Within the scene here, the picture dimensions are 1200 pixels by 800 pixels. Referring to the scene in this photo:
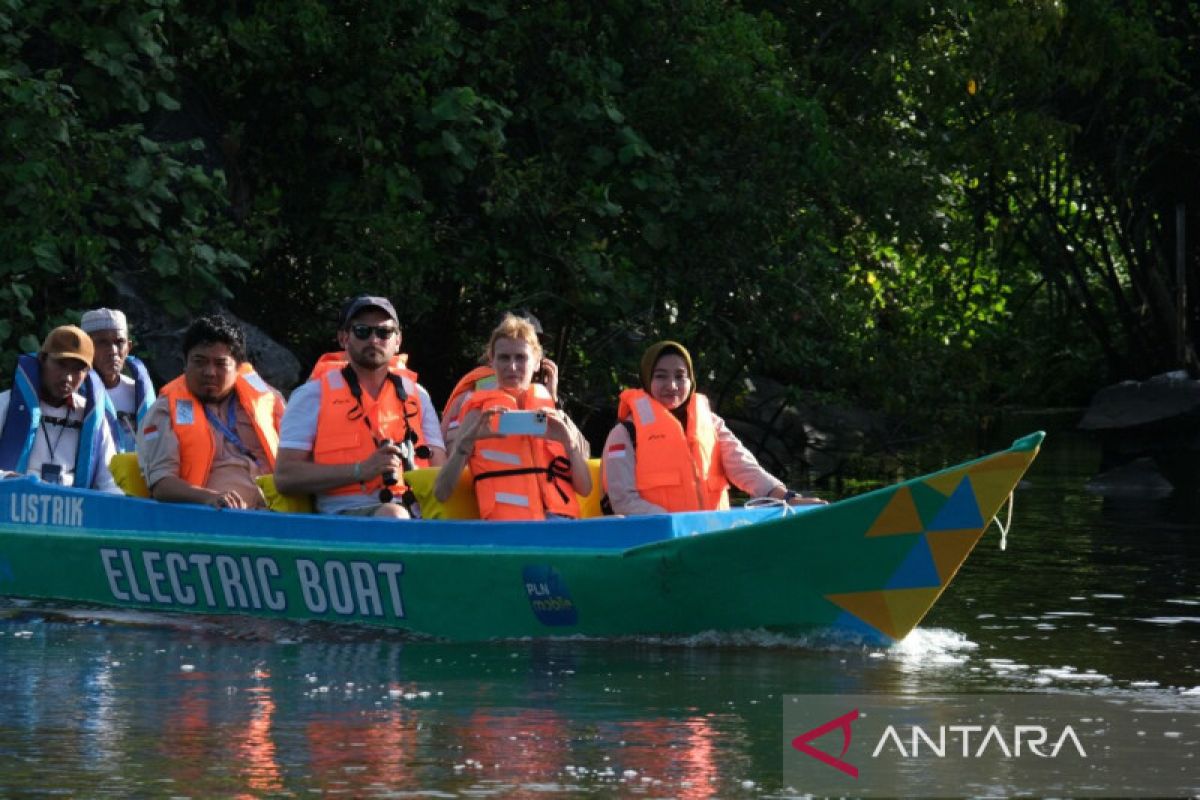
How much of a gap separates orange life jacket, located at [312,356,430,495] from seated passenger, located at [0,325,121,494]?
1.55 meters

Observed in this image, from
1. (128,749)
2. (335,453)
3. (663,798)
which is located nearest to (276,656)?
(335,453)

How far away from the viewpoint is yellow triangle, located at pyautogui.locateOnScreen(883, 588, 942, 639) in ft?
25.7

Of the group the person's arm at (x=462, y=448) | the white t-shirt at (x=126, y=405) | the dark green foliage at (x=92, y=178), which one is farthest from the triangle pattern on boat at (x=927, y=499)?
A: the dark green foliage at (x=92, y=178)

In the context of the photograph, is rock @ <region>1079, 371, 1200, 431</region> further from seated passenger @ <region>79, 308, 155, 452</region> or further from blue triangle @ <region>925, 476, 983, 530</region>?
blue triangle @ <region>925, 476, 983, 530</region>

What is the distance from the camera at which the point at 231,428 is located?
9.06 meters

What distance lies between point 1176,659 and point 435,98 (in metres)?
7.33

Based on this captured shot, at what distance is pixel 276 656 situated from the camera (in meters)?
8.00

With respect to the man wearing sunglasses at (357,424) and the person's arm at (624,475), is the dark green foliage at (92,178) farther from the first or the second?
the person's arm at (624,475)

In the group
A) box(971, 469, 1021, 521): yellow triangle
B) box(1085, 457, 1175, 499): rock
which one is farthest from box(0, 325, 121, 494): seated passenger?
box(1085, 457, 1175, 499): rock

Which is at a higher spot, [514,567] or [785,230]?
[785,230]

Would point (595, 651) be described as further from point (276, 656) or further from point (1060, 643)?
point (1060, 643)

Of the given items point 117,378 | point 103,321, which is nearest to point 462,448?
point 103,321

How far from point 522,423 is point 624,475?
69 cm

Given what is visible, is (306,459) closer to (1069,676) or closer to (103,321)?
(103,321)
